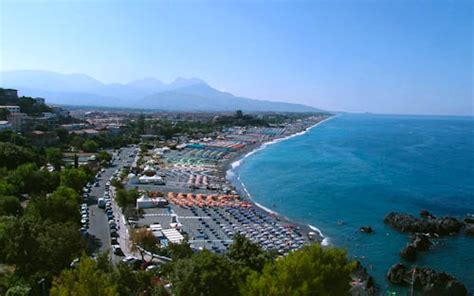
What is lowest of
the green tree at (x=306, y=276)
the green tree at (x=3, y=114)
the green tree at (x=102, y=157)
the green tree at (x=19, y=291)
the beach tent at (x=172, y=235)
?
the beach tent at (x=172, y=235)

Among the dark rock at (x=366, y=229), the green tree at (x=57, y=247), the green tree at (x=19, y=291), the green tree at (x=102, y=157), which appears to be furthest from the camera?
the green tree at (x=102, y=157)

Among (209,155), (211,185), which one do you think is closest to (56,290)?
(211,185)

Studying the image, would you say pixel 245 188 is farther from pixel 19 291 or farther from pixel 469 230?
pixel 19 291

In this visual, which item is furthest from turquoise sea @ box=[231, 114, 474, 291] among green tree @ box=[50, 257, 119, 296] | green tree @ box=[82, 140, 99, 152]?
green tree @ box=[82, 140, 99, 152]

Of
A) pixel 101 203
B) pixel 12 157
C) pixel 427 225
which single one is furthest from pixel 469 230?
pixel 12 157

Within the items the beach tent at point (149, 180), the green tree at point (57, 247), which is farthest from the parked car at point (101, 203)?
the green tree at point (57, 247)

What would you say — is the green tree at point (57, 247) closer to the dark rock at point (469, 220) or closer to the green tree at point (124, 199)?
the green tree at point (124, 199)

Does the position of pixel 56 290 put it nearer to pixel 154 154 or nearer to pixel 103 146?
pixel 154 154
